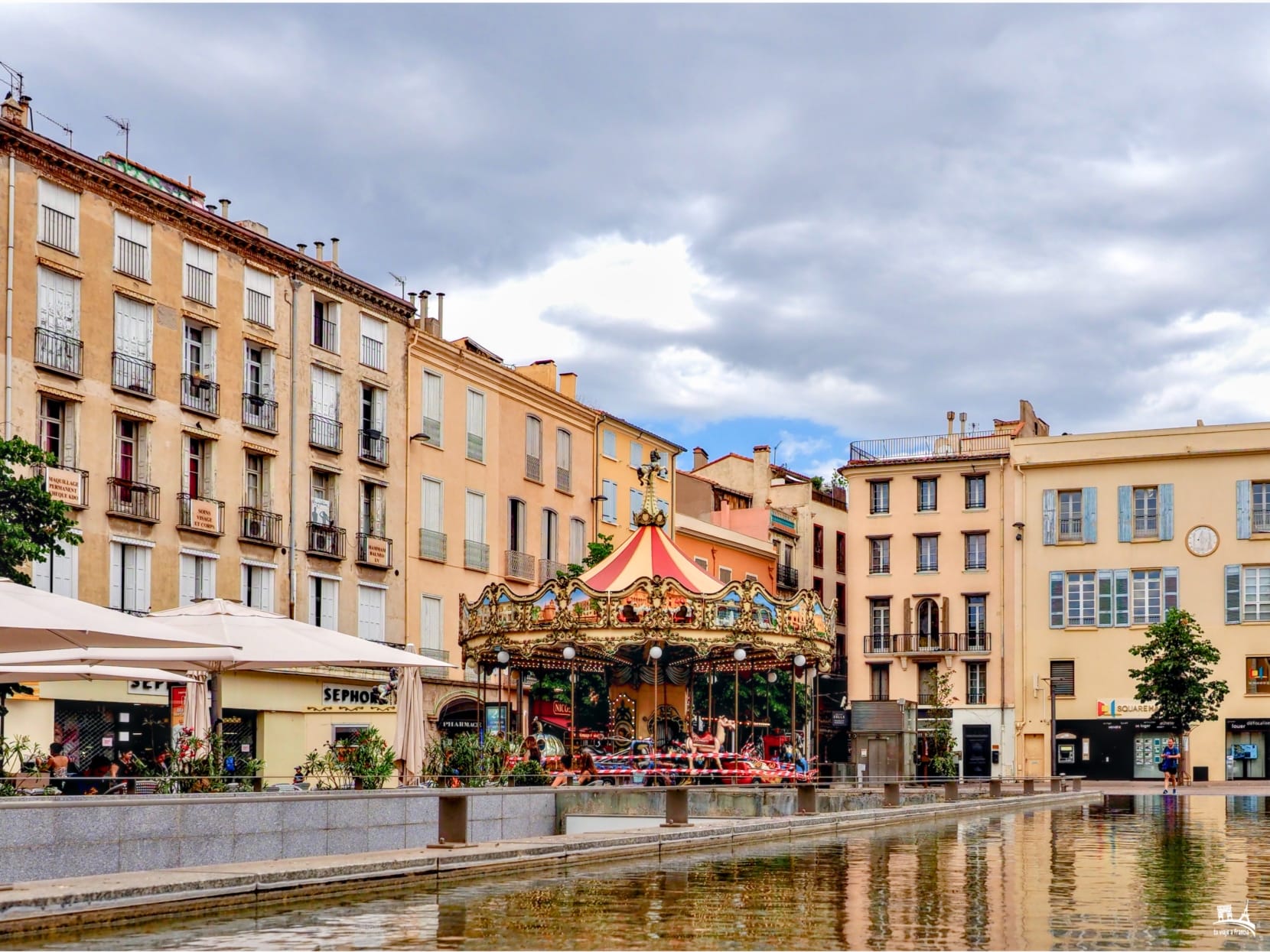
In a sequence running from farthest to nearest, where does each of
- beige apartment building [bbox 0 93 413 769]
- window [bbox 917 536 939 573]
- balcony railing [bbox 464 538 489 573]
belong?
window [bbox 917 536 939 573]
balcony railing [bbox 464 538 489 573]
beige apartment building [bbox 0 93 413 769]

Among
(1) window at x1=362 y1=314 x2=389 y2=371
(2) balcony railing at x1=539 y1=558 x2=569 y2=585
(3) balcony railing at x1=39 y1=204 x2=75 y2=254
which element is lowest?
(2) balcony railing at x1=539 y1=558 x2=569 y2=585

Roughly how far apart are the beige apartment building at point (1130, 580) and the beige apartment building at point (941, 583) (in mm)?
920

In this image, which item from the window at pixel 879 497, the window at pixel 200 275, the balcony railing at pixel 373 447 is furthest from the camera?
the window at pixel 879 497

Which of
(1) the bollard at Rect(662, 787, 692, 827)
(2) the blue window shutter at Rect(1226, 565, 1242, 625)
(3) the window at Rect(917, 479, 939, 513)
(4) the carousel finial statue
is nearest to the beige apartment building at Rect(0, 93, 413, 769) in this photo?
(4) the carousel finial statue

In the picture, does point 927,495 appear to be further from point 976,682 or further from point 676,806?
point 676,806

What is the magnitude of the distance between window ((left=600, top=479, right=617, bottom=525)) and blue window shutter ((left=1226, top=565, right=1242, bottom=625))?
2433 cm

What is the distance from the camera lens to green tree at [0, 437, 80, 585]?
105 feet

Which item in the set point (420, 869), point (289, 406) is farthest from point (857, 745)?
point (420, 869)

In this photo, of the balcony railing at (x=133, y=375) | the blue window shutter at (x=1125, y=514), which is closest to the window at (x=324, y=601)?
the balcony railing at (x=133, y=375)

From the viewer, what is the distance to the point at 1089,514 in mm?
70125

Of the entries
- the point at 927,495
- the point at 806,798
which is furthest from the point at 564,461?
the point at 806,798

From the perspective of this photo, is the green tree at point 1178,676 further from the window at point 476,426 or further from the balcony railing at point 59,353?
the balcony railing at point 59,353

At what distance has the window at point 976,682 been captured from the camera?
71.4 metres

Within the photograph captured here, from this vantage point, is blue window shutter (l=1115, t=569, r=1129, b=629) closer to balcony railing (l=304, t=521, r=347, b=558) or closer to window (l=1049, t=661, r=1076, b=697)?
window (l=1049, t=661, r=1076, b=697)
